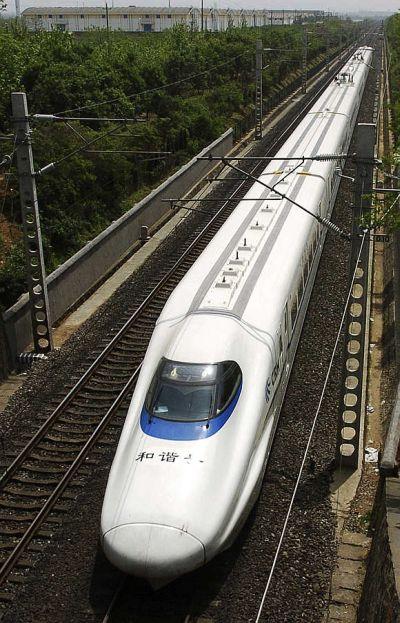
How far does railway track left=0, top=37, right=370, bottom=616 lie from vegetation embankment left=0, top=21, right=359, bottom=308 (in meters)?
4.32

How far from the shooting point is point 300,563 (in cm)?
1011

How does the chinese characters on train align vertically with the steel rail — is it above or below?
above

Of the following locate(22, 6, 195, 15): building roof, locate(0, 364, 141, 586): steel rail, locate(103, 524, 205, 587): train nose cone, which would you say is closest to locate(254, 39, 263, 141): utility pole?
locate(0, 364, 141, 586): steel rail

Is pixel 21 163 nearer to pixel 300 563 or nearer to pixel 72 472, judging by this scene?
pixel 72 472

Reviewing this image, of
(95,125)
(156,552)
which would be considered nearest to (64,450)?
(156,552)

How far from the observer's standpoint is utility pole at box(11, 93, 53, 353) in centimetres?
1540

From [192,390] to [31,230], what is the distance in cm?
810

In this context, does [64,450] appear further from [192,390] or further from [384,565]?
[384,565]

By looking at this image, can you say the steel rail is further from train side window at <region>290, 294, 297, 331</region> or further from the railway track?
train side window at <region>290, 294, 297, 331</region>

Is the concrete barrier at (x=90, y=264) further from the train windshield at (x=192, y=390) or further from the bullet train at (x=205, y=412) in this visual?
the train windshield at (x=192, y=390)

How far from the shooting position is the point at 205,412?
10.3 meters

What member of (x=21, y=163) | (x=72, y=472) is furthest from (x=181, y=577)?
(x=21, y=163)

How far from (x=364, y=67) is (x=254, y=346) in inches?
2271

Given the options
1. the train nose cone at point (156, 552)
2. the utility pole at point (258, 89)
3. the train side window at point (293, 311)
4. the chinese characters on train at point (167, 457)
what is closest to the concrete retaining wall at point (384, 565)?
the train nose cone at point (156, 552)
